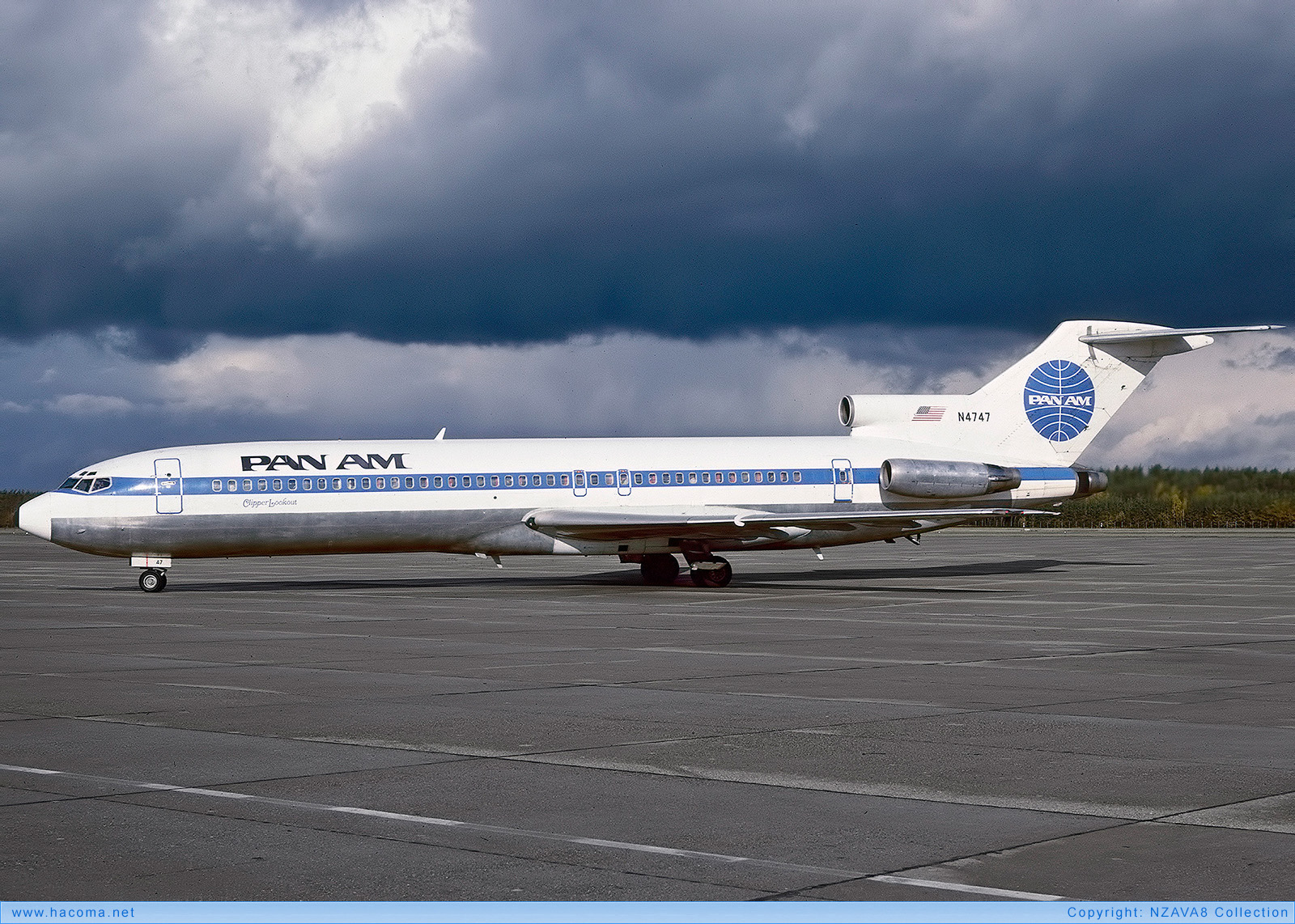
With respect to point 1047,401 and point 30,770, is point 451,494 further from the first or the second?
point 30,770

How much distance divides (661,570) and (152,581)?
37.6 ft

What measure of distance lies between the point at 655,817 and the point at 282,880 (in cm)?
238

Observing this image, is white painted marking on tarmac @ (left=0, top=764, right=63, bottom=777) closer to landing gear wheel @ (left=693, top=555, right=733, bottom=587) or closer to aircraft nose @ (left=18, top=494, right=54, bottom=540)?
aircraft nose @ (left=18, top=494, right=54, bottom=540)

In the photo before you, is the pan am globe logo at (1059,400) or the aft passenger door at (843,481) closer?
the aft passenger door at (843,481)

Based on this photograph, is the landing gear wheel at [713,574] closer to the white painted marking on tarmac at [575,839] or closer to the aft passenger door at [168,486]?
the aft passenger door at [168,486]

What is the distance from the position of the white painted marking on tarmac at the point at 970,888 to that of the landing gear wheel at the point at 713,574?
26.5 metres

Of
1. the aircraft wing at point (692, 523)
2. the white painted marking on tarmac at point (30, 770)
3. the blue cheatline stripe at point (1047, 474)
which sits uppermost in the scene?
the blue cheatline stripe at point (1047, 474)

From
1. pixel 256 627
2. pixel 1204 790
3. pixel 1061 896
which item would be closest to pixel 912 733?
pixel 1204 790

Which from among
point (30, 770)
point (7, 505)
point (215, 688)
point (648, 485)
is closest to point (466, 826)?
point (30, 770)

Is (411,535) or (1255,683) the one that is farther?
(411,535)

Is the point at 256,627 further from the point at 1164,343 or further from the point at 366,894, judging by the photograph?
the point at 1164,343

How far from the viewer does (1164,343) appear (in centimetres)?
3825

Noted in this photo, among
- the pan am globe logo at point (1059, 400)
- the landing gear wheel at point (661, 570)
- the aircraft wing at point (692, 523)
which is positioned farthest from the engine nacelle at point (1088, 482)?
the landing gear wheel at point (661, 570)

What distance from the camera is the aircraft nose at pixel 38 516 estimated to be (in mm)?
31125
